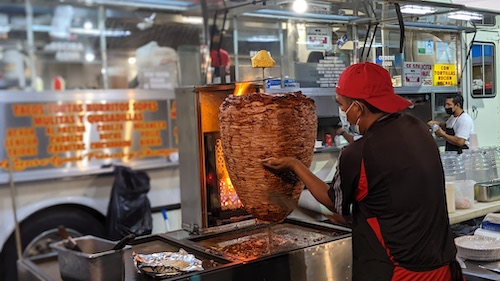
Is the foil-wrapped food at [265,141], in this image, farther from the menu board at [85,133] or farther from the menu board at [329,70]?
the menu board at [85,133]

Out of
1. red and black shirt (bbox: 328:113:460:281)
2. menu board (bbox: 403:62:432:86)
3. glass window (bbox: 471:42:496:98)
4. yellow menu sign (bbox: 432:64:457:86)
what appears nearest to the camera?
red and black shirt (bbox: 328:113:460:281)

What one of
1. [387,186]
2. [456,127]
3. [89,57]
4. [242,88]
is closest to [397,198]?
[387,186]

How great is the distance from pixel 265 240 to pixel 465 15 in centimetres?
243

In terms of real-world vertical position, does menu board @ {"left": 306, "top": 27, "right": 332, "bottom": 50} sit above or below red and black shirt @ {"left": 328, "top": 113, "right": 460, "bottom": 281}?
above

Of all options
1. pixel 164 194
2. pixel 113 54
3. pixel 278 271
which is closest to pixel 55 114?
pixel 113 54

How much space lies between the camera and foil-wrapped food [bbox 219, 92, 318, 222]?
1.68 meters

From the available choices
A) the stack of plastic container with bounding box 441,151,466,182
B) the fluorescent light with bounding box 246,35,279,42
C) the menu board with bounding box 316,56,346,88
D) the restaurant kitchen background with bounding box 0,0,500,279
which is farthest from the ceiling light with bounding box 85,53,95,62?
the stack of plastic container with bounding box 441,151,466,182

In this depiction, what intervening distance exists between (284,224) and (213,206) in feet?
1.31

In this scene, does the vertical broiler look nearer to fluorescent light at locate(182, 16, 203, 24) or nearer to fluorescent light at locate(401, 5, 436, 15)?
fluorescent light at locate(401, 5, 436, 15)

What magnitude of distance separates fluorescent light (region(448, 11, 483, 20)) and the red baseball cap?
2.04 metres

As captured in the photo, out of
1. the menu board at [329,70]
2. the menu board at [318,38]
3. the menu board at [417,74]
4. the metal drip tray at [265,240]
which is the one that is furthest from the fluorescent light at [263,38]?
the metal drip tray at [265,240]

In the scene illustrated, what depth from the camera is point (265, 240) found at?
7.22 ft

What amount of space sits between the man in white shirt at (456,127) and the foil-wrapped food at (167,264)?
230 centimetres

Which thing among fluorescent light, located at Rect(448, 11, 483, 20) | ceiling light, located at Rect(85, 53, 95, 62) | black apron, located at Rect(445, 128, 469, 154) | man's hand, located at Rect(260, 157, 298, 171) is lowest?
black apron, located at Rect(445, 128, 469, 154)
